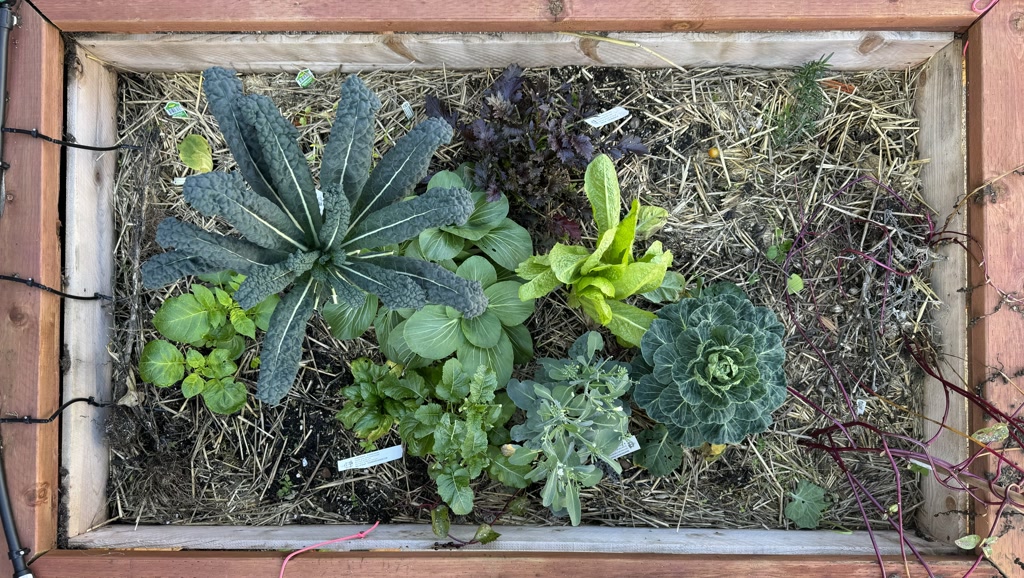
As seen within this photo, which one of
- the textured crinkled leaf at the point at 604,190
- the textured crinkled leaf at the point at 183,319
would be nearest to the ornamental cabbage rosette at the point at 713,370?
the textured crinkled leaf at the point at 604,190

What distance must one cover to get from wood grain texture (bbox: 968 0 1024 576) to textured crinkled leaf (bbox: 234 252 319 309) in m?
1.90

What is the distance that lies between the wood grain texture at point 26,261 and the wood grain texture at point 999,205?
2.70 m

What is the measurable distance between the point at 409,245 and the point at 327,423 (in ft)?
2.18

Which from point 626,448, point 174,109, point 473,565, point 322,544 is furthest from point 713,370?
point 174,109

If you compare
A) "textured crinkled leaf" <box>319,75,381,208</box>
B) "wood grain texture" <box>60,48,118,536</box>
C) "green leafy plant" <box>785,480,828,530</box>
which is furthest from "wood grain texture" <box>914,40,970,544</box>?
"wood grain texture" <box>60,48,118,536</box>

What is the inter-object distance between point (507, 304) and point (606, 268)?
308 mm

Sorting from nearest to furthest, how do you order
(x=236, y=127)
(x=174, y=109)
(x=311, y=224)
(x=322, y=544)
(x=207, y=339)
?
(x=236, y=127), (x=311, y=224), (x=322, y=544), (x=207, y=339), (x=174, y=109)

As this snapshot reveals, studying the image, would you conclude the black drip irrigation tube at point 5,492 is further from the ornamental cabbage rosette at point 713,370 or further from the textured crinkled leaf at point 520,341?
the ornamental cabbage rosette at point 713,370

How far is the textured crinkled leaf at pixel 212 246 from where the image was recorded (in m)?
1.32

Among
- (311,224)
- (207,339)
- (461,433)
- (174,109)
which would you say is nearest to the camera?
(311,224)

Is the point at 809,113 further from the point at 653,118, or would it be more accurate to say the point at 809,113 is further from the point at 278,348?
the point at 278,348

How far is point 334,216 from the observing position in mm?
1410

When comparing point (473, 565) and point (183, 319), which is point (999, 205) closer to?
point (473, 565)

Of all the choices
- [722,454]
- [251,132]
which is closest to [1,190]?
[251,132]
